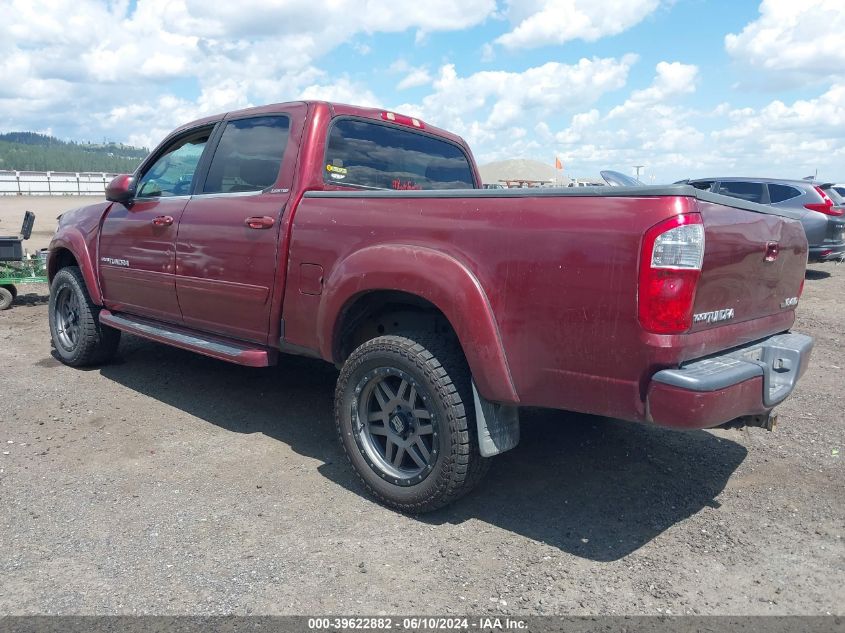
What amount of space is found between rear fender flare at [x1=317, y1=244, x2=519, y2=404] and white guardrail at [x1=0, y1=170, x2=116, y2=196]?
141 ft

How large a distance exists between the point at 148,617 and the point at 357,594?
0.78 m

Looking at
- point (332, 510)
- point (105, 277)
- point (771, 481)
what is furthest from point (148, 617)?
point (105, 277)

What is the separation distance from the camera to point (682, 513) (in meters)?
3.44

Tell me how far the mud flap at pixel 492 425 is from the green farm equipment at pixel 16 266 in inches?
268

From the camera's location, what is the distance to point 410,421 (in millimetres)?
3420

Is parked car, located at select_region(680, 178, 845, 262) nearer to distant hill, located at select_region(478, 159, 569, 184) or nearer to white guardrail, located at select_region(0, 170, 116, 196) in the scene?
distant hill, located at select_region(478, 159, 569, 184)

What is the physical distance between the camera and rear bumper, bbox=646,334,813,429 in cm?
255

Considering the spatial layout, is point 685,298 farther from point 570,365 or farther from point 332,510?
point 332,510

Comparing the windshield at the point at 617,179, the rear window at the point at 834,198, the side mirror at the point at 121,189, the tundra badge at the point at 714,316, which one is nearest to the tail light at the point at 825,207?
the rear window at the point at 834,198

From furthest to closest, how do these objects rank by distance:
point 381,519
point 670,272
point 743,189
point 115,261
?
point 743,189, point 115,261, point 381,519, point 670,272

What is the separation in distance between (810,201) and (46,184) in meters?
44.6

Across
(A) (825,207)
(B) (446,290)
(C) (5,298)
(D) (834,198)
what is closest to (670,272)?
(B) (446,290)

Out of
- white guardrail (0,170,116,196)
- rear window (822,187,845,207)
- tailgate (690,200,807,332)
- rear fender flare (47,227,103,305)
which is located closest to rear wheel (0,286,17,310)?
rear fender flare (47,227,103,305)

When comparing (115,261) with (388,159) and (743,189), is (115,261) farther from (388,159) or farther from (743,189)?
(743,189)
